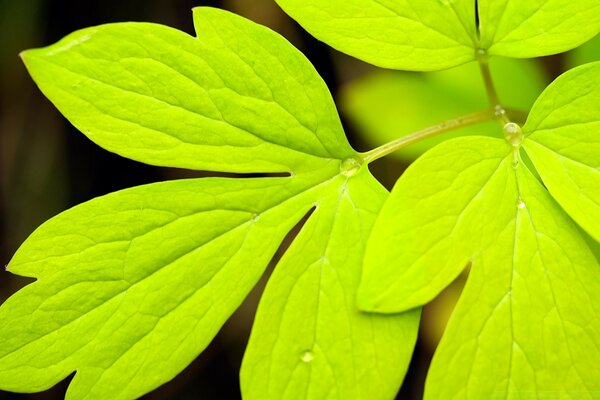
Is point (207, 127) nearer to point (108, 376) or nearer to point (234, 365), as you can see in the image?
point (108, 376)

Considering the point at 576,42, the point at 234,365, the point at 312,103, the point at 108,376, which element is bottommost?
the point at 108,376

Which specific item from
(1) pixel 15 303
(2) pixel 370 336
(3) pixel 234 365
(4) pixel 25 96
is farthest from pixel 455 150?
(4) pixel 25 96

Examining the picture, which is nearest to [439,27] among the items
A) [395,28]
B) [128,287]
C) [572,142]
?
[395,28]

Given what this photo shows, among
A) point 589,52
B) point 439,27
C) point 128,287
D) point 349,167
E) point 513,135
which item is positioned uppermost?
point 589,52

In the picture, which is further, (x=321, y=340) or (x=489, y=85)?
(x=489, y=85)

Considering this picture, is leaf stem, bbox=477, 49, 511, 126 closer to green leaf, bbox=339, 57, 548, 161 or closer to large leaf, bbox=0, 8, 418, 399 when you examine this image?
large leaf, bbox=0, 8, 418, 399

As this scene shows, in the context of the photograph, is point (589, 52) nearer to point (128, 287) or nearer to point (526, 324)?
point (526, 324)
